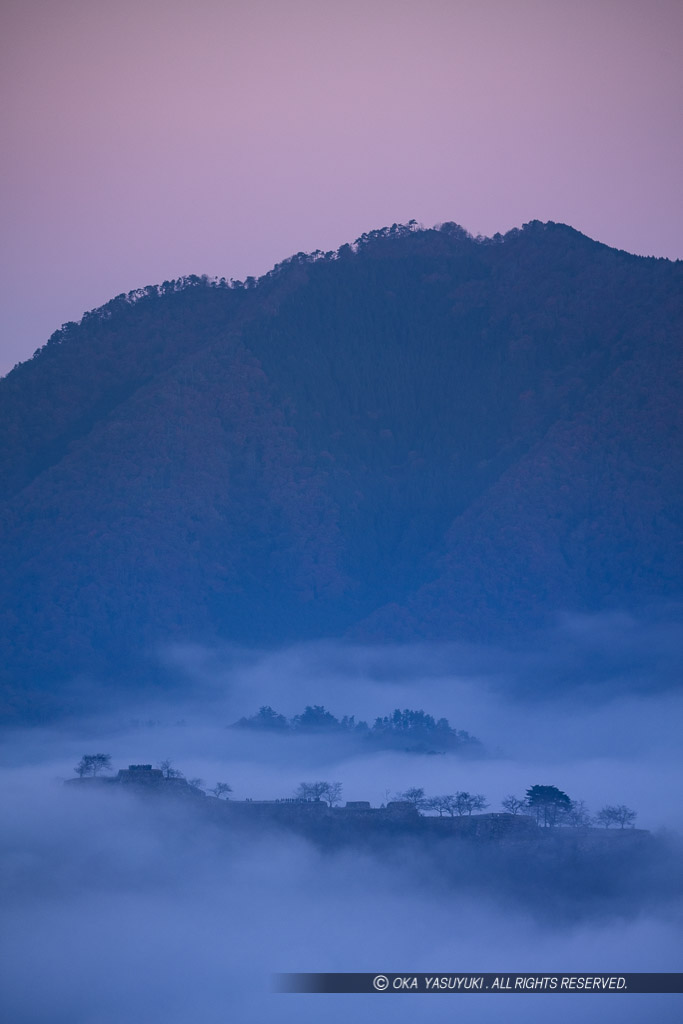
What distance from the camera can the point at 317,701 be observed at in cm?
14000

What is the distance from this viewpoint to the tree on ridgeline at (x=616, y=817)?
116125 mm

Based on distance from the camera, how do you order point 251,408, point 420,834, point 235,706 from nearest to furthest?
point 420,834, point 235,706, point 251,408

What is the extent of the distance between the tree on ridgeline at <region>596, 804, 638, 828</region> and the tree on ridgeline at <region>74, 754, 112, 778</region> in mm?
23984

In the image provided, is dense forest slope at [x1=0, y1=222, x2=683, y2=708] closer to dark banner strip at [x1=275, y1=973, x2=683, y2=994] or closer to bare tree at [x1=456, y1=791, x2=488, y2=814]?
bare tree at [x1=456, y1=791, x2=488, y2=814]

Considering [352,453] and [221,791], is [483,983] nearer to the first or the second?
[221,791]

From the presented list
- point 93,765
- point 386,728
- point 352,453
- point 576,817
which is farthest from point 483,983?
point 352,453

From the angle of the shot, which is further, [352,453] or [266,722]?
[352,453]

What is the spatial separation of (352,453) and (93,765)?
39.0 meters

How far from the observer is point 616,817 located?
11625 cm

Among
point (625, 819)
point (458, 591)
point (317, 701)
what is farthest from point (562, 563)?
point (625, 819)

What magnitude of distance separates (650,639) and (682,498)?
387 inches

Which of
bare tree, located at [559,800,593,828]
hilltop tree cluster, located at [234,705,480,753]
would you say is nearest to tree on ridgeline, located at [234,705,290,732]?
hilltop tree cluster, located at [234,705,480,753]

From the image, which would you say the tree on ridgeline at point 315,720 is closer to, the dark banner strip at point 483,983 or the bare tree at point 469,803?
the bare tree at point 469,803

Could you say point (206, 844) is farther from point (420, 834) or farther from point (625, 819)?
point (625, 819)
